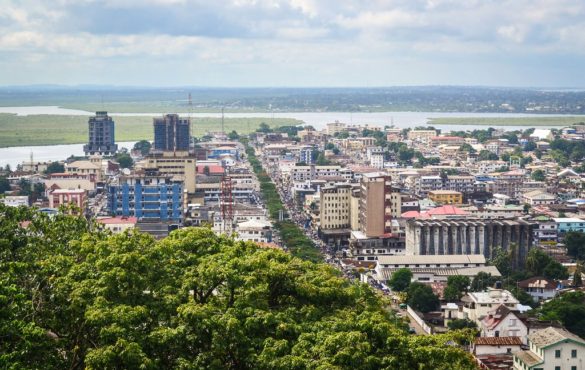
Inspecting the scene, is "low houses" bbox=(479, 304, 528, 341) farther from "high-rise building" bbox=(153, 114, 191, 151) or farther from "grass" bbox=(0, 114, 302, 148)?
"grass" bbox=(0, 114, 302, 148)

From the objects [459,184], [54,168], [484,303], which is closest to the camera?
[484,303]

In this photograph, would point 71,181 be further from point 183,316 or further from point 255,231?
point 183,316

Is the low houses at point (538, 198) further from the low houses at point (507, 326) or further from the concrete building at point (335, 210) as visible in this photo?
the low houses at point (507, 326)

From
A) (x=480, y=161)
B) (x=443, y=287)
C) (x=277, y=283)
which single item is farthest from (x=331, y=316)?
(x=480, y=161)

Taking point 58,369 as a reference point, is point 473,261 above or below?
below

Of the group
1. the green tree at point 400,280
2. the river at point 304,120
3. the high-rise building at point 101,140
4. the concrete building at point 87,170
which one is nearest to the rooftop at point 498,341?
the green tree at point 400,280

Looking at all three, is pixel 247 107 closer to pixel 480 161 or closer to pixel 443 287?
pixel 480 161

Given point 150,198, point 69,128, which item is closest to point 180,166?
point 150,198

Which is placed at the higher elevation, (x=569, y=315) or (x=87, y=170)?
(x=87, y=170)
